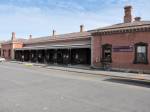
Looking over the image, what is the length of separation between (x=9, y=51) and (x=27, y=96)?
46.0 metres

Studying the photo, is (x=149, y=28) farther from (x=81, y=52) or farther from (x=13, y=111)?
(x=13, y=111)

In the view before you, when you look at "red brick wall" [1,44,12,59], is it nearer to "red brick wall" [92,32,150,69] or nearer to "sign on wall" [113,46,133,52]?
"red brick wall" [92,32,150,69]

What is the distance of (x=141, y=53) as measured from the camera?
21.6 meters

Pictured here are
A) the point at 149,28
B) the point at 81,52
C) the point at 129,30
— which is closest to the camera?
the point at 149,28

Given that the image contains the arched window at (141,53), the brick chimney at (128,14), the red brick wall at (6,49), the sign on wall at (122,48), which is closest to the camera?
the arched window at (141,53)

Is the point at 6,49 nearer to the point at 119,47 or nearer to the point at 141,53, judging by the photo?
the point at 119,47

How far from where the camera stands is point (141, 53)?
21609mm

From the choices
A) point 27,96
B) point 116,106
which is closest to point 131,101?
point 116,106

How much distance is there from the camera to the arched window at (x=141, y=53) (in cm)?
2122

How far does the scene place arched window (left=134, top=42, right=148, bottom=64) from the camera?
2122cm

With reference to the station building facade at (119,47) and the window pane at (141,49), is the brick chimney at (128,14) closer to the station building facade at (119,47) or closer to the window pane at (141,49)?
the station building facade at (119,47)

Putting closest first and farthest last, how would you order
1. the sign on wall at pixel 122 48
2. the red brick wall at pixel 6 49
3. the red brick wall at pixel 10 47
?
the sign on wall at pixel 122 48, the red brick wall at pixel 10 47, the red brick wall at pixel 6 49

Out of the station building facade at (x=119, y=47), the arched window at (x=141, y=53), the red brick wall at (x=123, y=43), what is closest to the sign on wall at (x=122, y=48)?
the station building facade at (x=119, y=47)

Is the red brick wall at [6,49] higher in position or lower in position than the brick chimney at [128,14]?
lower
